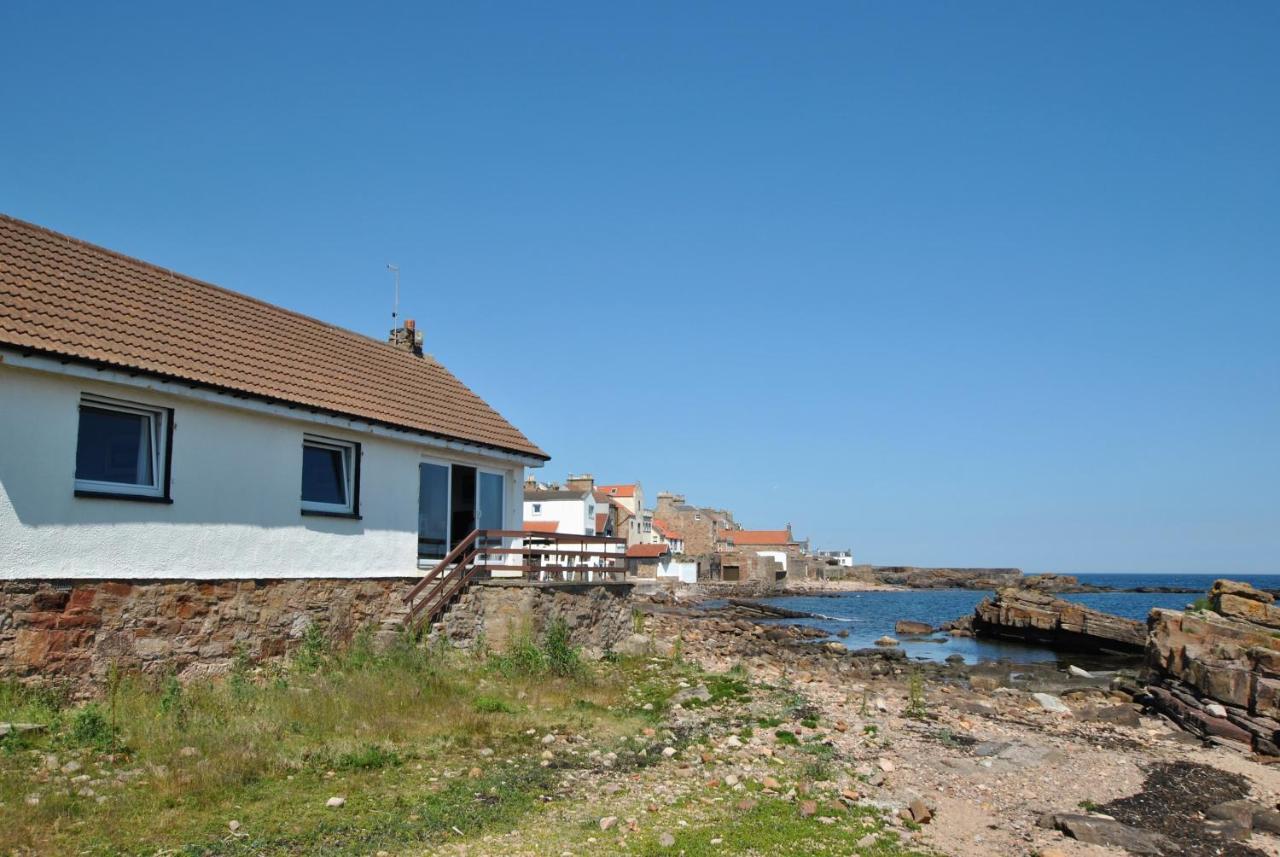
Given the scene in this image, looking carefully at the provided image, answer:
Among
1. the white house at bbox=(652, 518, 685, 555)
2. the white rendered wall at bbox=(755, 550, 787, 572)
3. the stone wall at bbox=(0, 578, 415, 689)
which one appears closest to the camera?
the stone wall at bbox=(0, 578, 415, 689)

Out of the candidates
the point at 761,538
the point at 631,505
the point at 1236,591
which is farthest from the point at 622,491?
the point at 1236,591

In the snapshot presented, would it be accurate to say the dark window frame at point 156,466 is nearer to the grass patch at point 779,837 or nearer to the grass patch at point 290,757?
the grass patch at point 290,757

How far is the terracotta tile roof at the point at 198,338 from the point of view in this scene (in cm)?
1296

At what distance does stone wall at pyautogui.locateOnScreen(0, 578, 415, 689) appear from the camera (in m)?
11.7

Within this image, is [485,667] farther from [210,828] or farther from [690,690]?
[210,828]

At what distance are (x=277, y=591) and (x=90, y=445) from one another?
3.81m

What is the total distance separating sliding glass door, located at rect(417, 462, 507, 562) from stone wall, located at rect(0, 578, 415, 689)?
225cm

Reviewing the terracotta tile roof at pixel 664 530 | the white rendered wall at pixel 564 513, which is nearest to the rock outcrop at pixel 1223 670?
the white rendered wall at pixel 564 513

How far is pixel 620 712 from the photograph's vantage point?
14250mm

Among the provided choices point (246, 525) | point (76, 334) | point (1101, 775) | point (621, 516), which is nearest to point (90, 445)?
point (76, 334)

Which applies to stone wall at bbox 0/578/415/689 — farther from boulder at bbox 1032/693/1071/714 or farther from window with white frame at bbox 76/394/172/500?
boulder at bbox 1032/693/1071/714

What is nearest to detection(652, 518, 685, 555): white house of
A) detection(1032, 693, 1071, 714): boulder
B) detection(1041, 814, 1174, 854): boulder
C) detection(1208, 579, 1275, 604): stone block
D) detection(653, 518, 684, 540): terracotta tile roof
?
detection(653, 518, 684, 540): terracotta tile roof

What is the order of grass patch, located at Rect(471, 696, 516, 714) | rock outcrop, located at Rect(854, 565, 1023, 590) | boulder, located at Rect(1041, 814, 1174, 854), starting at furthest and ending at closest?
rock outcrop, located at Rect(854, 565, 1023, 590)
grass patch, located at Rect(471, 696, 516, 714)
boulder, located at Rect(1041, 814, 1174, 854)

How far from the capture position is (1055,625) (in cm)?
4691
